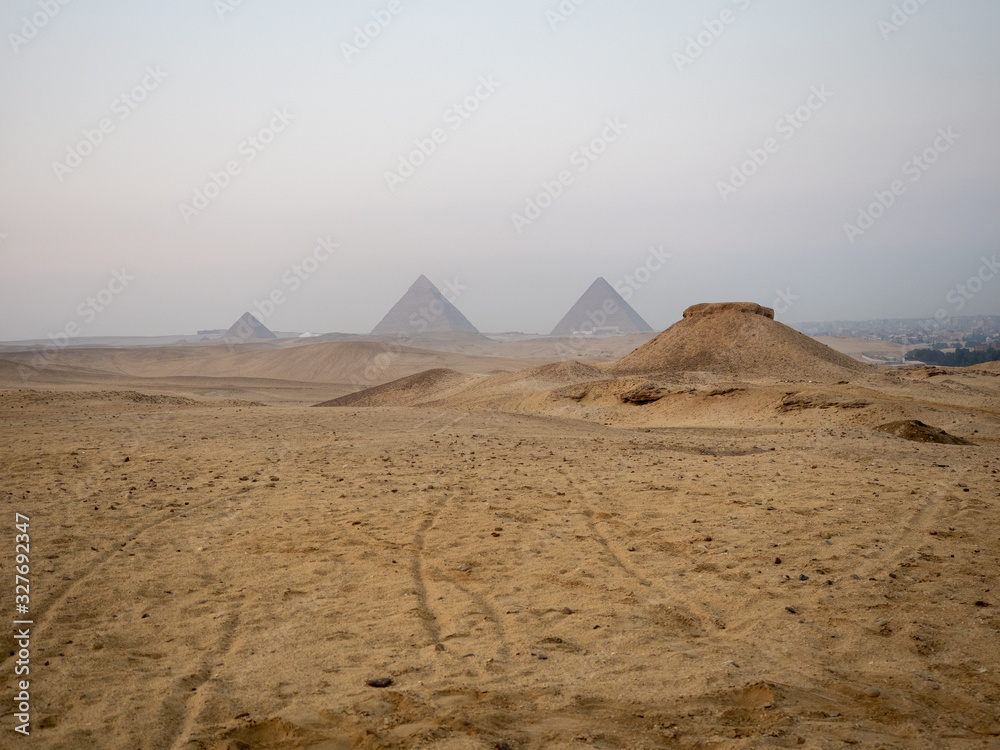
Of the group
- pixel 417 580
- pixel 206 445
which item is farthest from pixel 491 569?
pixel 206 445

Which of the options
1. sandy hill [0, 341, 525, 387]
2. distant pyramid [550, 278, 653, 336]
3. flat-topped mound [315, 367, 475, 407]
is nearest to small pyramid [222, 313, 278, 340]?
distant pyramid [550, 278, 653, 336]

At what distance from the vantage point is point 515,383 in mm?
26219

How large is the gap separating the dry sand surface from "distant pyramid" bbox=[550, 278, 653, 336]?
156 metres

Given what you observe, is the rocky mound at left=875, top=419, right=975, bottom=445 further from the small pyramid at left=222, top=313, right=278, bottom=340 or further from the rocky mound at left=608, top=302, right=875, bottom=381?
the small pyramid at left=222, top=313, right=278, bottom=340

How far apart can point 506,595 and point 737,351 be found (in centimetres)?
2488

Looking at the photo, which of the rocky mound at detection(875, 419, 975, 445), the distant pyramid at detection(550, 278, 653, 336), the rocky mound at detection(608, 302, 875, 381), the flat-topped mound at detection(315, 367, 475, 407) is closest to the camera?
the rocky mound at detection(875, 419, 975, 445)

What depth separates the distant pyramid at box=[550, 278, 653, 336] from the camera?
164m

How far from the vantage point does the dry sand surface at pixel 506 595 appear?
10.7 feet

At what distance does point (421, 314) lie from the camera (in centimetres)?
16888

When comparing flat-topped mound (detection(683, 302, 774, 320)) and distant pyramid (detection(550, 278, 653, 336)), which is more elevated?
distant pyramid (detection(550, 278, 653, 336))

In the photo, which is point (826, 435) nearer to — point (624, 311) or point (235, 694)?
point (235, 694)

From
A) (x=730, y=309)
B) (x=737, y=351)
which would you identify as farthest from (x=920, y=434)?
(x=730, y=309)

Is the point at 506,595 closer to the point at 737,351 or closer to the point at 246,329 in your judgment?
the point at 737,351

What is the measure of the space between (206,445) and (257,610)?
6730 mm
